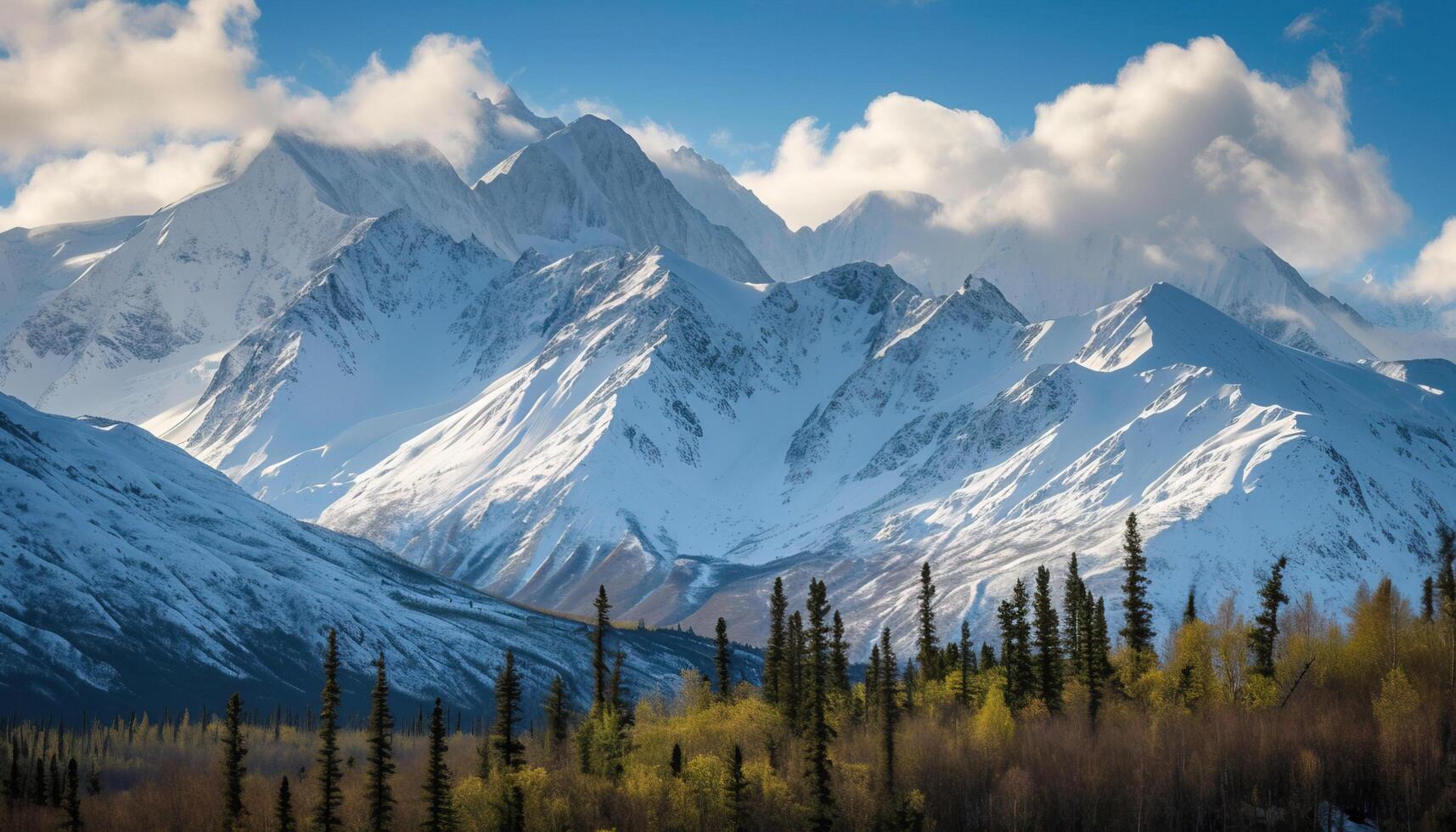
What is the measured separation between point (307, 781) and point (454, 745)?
29825mm

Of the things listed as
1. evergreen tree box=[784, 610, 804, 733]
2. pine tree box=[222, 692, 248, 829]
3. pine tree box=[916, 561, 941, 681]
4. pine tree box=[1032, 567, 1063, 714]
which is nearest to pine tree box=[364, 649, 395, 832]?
pine tree box=[222, 692, 248, 829]

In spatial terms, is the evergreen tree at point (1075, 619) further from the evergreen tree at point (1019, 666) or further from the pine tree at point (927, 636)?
the pine tree at point (927, 636)

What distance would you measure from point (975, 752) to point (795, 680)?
19.1 metres

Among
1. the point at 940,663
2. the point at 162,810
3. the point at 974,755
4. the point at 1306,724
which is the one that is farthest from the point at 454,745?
the point at 1306,724

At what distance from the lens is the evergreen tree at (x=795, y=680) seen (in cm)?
14600

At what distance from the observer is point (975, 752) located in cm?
13962

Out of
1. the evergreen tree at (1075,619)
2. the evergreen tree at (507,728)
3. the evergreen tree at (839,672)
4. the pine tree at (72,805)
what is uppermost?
the evergreen tree at (1075,619)

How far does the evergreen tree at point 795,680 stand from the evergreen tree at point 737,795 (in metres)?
15.7

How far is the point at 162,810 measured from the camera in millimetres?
148750

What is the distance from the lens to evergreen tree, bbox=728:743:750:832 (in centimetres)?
12688

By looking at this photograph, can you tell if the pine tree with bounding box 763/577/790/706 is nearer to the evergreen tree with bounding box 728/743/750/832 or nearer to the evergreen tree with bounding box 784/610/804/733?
the evergreen tree with bounding box 784/610/804/733

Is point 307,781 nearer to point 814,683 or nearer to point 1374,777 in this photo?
point 814,683

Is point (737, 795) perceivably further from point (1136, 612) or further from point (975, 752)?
point (1136, 612)

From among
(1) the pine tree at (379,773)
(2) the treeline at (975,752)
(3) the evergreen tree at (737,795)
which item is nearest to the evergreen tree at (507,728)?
(2) the treeline at (975,752)
